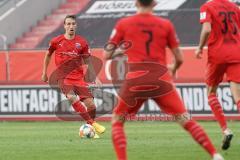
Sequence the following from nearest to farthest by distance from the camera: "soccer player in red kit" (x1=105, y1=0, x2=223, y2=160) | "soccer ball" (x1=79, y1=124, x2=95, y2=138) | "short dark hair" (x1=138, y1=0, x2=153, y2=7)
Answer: "short dark hair" (x1=138, y1=0, x2=153, y2=7), "soccer player in red kit" (x1=105, y1=0, x2=223, y2=160), "soccer ball" (x1=79, y1=124, x2=95, y2=138)

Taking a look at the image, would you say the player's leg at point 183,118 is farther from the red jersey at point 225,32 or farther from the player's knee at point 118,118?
the red jersey at point 225,32

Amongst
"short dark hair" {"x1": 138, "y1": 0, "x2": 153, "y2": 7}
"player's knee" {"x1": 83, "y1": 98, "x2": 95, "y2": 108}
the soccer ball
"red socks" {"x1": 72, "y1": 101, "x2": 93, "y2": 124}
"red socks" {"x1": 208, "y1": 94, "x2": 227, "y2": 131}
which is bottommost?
the soccer ball

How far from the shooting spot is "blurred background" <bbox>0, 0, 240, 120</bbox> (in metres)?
23.4

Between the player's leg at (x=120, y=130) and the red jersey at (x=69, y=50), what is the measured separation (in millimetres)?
6595

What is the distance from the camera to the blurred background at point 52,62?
920 inches

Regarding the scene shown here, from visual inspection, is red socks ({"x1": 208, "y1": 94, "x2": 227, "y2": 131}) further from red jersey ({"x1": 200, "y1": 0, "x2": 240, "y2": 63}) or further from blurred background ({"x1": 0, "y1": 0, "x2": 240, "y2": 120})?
blurred background ({"x1": 0, "y1": 0, "x2": 240, "y2": 120})

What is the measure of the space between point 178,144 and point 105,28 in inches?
690

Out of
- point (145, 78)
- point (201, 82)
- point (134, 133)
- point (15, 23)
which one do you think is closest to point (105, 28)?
point (15, 23)

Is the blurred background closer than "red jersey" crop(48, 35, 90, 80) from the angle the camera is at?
No

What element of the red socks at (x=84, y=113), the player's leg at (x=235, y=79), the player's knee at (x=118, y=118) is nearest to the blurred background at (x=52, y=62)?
the red socks at (x=84, y=113)

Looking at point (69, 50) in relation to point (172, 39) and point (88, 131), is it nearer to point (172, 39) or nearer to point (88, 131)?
point (88, 131)

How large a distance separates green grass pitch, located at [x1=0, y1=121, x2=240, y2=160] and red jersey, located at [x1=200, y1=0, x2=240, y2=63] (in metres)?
1.51

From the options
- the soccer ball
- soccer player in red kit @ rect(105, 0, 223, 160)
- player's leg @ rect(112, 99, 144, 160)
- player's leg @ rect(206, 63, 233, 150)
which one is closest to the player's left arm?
player's leg @ rect(206, 63, 233, 150)

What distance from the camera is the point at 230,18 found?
14.1 m
